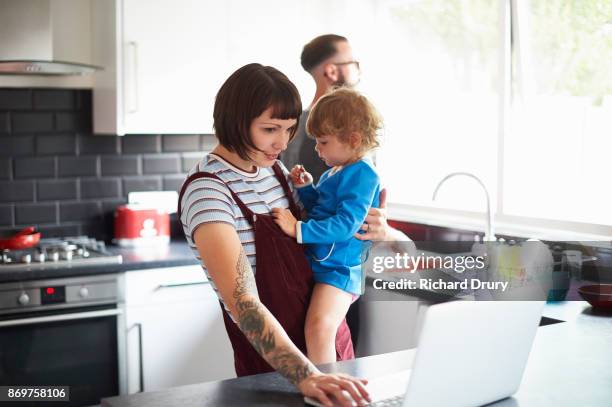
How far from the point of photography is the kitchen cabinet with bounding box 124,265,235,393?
3668mm

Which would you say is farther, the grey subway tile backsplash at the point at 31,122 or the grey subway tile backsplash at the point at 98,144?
the grey subway tile backsplash at the point at 98,144

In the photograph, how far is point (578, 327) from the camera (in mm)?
2332

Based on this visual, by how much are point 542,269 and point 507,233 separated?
673 mm

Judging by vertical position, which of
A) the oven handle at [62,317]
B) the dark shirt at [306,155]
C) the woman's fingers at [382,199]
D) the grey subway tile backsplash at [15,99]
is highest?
the grey subway tile backsplash at [15,99]

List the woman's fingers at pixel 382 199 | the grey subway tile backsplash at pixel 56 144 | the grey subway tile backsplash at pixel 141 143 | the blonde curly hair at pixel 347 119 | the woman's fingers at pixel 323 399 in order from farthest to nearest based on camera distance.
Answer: the grey subway tile backsplash at pixel 141 143, the grey subway tile backsplash at pixel 56 144, the woman's fingers at pixel 382 199, the blonde curly hair at pixel 347 119, the woman's fingers at pixel 323 399

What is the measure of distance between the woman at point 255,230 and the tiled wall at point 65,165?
89.8 inches

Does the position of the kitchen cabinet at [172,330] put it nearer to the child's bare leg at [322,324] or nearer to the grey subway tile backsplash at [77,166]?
the grey subway tile backsplash at [77,166]

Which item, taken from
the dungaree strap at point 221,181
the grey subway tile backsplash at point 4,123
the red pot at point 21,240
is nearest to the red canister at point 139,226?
the red pot at point 21,240

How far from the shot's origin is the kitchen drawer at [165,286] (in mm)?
3639

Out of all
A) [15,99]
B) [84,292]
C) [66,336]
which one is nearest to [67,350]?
[66,336]

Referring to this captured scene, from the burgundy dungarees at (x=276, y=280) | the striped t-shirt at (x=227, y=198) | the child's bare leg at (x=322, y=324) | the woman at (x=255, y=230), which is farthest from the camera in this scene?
the child's bare leg at (x=322, y=324)

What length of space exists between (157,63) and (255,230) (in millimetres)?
2188

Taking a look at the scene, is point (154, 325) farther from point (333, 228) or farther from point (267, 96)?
point (267, 96)

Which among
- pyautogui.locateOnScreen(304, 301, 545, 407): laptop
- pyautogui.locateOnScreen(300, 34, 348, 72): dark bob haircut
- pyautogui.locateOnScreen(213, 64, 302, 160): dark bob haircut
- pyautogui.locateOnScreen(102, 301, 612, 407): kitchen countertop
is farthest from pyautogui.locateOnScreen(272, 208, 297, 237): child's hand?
pyautogui.locateOnScreen(300, 34, 348, 72): dark bob haircut
